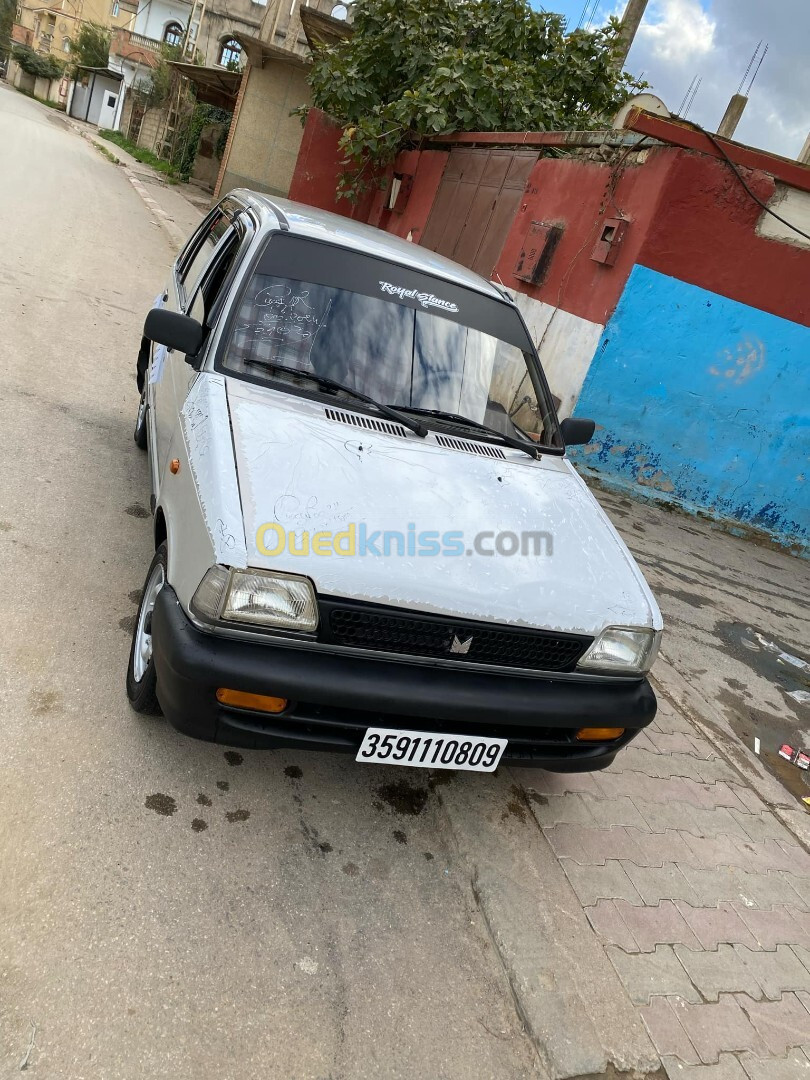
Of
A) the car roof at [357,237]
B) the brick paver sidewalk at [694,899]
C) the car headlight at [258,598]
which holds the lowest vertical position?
the brick paver sidewalk at [694,899]

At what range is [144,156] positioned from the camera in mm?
34656

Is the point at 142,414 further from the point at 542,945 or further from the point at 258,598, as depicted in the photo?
the point at 542,945

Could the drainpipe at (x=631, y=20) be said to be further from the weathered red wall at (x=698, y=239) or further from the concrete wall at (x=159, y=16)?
the concrete wall at (x=159, y=16)

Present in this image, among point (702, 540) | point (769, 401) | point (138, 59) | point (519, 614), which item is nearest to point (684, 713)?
point (519, 614)

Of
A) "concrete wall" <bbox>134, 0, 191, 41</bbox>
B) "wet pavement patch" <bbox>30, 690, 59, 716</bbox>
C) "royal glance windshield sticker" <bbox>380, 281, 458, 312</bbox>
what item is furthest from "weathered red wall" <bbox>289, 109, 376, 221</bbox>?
"concrete wall" <bbox>134, 0, 191, 41</bbox>

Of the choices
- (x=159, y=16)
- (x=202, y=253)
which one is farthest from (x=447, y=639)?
(x=159, y=16)

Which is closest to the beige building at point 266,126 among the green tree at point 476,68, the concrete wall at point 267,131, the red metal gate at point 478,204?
the concrete wall at point 267,131

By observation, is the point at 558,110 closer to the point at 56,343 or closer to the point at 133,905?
the point at 56,343

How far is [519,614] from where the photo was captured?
8.57ft

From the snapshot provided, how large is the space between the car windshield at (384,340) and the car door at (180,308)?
0.38 metres

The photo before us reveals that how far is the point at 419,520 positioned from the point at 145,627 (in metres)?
A: 1.18

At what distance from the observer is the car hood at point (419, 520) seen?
2.48 meters

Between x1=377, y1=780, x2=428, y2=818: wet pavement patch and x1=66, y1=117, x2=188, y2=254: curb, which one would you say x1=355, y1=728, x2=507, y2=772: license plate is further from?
x1=66, y1=117, x2=188, y2=254: curb

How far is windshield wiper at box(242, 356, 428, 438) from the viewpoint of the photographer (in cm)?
319
